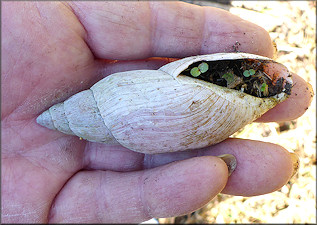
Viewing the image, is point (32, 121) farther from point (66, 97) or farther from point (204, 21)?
point (204, 21)

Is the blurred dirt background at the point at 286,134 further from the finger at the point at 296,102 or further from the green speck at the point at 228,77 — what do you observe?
the green speck at the point at 228,77

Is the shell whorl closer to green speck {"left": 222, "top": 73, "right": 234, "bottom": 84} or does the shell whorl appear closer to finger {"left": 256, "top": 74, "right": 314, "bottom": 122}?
green speck {"left": 222, "top": 73, "right": 234, "bottom": 84}

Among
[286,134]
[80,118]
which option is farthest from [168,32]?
[286,134]

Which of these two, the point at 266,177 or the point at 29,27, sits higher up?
the point at 29,27

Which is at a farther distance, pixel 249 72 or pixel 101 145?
pixel 101 145

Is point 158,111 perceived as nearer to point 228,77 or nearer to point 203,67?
point 203,67

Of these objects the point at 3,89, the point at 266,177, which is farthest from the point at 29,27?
the point at 266,177
